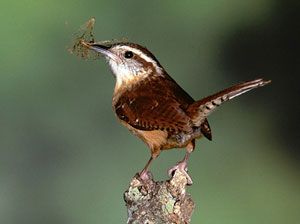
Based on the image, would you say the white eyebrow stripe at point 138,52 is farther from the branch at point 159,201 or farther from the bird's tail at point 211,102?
the branch at point 159,201

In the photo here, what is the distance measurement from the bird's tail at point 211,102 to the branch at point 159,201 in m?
0.14

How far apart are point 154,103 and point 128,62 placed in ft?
0.68

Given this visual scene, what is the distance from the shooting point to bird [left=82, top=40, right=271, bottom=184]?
175 centimetres

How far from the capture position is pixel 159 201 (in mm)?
1666

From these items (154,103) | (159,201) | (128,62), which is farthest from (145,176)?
(128,62)

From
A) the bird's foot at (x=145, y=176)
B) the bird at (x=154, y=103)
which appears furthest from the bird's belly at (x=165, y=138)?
the bird's foot at (x=145, y=176)

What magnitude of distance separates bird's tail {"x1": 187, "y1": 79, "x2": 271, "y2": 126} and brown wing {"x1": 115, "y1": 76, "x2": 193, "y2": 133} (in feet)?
0.06

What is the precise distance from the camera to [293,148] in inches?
128

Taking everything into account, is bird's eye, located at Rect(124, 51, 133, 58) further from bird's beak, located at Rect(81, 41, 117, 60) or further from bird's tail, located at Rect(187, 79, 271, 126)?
bird's tail, located at Rect(187, 79, 271, 126)

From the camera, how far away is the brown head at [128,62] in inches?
77.1

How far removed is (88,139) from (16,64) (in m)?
0.41

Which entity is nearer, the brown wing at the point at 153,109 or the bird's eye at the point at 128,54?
the brown wing at the point at 153,109

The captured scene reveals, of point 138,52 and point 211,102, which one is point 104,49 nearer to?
point 138,52

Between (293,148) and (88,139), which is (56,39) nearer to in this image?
(88,139)
